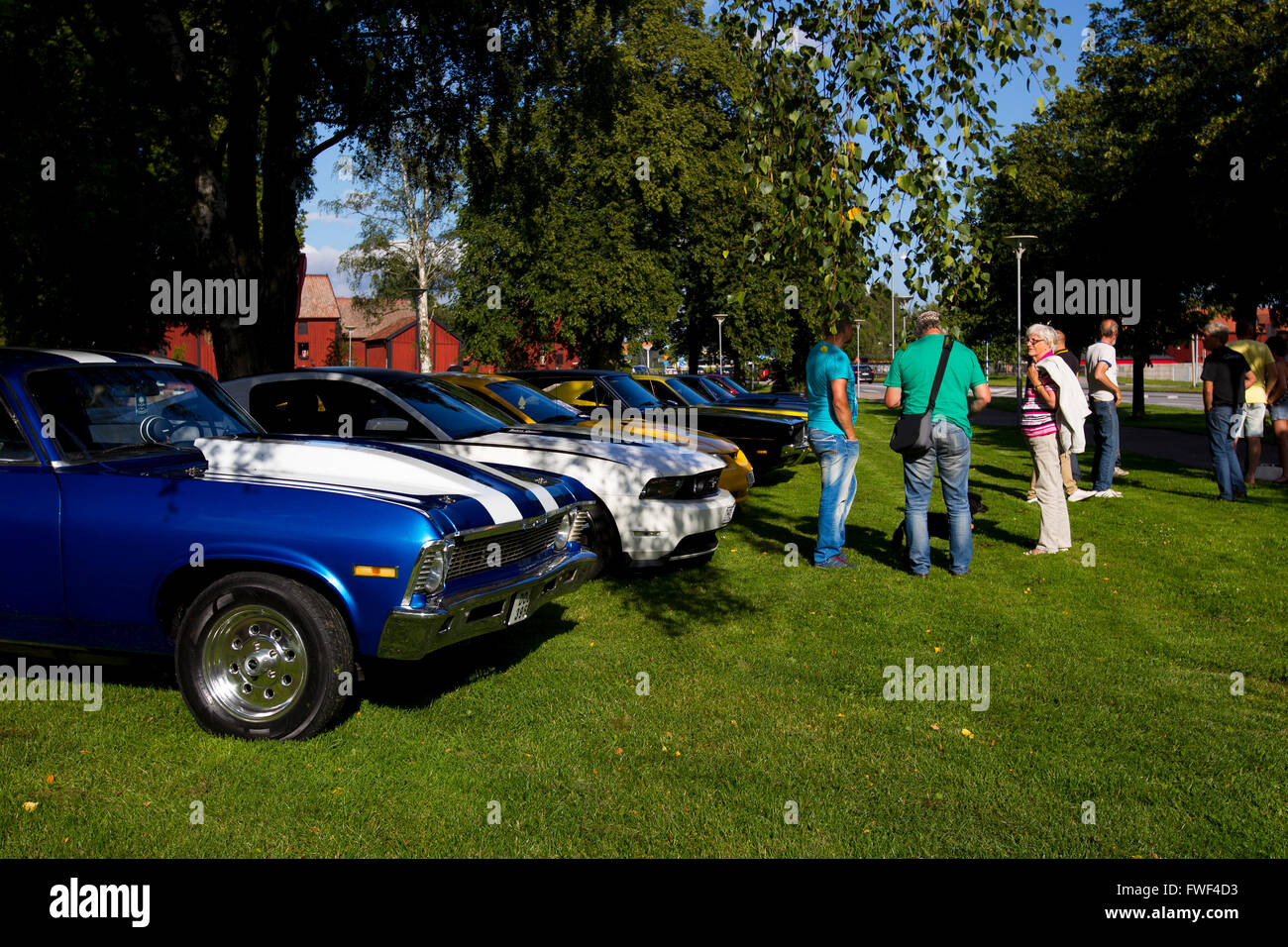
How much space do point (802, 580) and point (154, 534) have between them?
505cm

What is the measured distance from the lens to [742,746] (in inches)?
181

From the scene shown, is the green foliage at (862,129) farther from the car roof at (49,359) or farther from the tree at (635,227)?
the tree at (635,227)

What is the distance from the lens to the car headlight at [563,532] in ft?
19.2

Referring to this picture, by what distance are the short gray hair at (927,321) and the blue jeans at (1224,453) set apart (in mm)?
5705

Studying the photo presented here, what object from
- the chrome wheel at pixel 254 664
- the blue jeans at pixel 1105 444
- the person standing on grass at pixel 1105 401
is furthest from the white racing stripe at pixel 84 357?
the blue jeans at pixel 1105 444

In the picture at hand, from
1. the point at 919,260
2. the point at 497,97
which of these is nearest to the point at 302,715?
the point at 919,260

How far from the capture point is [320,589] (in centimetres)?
456

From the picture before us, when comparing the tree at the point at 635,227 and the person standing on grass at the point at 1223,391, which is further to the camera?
the tree at the point at 635,227

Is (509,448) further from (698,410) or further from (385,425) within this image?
(698,410)

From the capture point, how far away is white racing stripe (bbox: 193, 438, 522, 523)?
501cm

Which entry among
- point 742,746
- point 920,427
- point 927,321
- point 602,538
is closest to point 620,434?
point 602,538

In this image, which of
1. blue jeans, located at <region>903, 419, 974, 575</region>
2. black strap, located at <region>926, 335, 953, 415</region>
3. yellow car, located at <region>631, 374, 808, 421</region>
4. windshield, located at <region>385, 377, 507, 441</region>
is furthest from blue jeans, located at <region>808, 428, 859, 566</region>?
yellow car, located at <region>631, 374, 808, 421</region>

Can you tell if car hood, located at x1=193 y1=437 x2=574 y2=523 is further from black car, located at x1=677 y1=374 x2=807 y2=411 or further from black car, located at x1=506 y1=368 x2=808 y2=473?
black car, located at x1=677 y1=374 x2=807 y2=411
